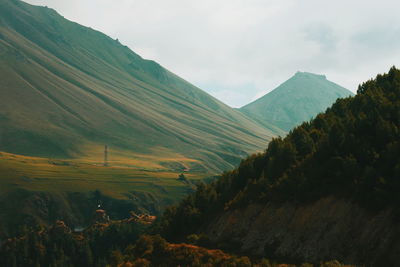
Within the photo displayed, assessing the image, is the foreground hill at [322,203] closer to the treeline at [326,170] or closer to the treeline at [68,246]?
the treeline at [326,170]

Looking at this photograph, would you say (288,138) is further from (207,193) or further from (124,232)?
(124,232)

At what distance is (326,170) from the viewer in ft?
238

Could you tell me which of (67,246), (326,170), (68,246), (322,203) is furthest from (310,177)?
(67,246)

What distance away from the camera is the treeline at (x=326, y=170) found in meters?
63.0

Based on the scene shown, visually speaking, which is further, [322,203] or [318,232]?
[322,203]

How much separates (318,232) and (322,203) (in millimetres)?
5564

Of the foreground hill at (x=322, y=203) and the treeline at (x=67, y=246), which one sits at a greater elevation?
the foreground hill at (x=322, y=203)

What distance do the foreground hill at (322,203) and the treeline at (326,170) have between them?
0.16m

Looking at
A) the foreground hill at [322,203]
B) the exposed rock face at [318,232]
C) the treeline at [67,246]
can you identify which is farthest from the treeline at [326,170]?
the treeline at [67,246]

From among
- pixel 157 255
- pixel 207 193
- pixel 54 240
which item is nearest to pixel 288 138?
pixel 207 193

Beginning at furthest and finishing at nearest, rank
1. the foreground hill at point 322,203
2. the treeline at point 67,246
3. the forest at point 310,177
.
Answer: the treeline at point 67,246 < the forest at point 310,177 < the foreground hill at point 322,203

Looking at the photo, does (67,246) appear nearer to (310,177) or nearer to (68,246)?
(68,246)

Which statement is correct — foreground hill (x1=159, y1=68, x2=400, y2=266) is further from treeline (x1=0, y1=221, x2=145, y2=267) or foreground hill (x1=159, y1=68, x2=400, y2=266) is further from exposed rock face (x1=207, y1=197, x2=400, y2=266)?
treeline (x1=0, y1=221, x2=145, y2=267)

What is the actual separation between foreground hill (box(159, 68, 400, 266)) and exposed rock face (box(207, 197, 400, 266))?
0.14 meters
